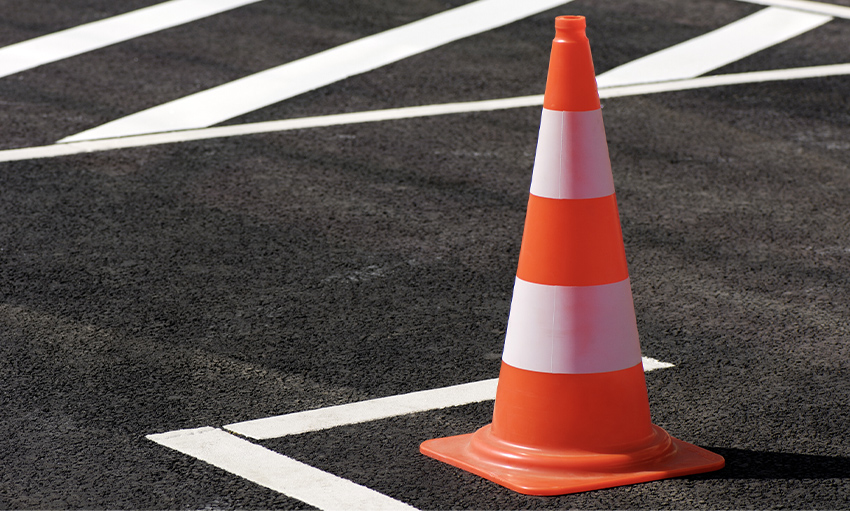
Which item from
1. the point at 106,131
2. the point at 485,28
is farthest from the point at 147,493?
the point at 485,28

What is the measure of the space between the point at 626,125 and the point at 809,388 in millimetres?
3909

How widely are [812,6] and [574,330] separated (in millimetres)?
8875

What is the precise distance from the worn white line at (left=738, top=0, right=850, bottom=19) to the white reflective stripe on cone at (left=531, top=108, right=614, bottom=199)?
331 inches

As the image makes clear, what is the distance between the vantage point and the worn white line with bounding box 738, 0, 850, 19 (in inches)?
442

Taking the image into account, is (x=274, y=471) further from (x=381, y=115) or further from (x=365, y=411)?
(x=381, y=115)

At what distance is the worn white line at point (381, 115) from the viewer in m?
7.25

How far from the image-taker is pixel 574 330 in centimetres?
355

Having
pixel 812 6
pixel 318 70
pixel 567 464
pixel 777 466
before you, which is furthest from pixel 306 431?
pixel 812 6

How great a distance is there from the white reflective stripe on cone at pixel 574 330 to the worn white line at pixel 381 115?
434 cm

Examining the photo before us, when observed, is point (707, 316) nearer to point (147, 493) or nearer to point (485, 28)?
point (147, 493)

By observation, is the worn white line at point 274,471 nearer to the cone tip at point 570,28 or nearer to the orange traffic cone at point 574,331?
the orange traffic cone at point 574,331

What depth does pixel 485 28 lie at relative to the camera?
34.5 ft

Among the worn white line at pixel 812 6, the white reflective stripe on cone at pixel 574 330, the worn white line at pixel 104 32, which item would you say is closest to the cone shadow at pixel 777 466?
the white reflective stripe on cone at pixel 574 330

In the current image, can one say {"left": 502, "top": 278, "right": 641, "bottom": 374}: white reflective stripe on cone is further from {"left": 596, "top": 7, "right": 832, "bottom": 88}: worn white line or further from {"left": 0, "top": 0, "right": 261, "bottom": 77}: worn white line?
{"left": 0, "top": 0, "right": 261, "bottom": 77}: worn white line
